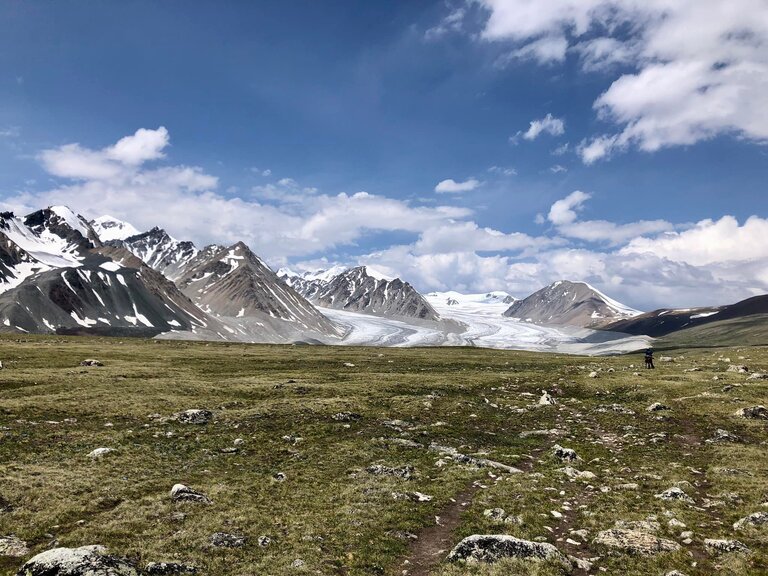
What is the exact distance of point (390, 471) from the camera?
1002 inches

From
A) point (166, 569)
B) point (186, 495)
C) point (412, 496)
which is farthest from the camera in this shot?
point (412, 496)

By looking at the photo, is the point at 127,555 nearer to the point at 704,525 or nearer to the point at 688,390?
the point at 704,525

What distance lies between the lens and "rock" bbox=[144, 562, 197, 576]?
48.1ft

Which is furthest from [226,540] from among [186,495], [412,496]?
[412,496]

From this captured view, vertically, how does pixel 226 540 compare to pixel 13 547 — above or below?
below

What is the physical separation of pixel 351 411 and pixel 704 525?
25.4 meters

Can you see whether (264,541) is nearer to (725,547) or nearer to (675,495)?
(725,547)

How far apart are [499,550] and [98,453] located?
22021mm

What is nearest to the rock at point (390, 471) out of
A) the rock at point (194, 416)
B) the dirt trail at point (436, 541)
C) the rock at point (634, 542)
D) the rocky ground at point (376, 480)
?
the rocky ground at point (376, 480)

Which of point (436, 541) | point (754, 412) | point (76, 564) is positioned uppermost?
point (76, 564)

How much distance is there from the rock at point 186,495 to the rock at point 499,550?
36.4 ft

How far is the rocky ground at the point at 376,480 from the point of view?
16094mm

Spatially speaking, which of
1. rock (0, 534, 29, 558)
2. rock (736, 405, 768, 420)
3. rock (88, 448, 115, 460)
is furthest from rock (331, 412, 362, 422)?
rock (736, 405, 768, 420)

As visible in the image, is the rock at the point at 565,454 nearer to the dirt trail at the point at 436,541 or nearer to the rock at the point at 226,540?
the dirt trail at the point at 436,541
